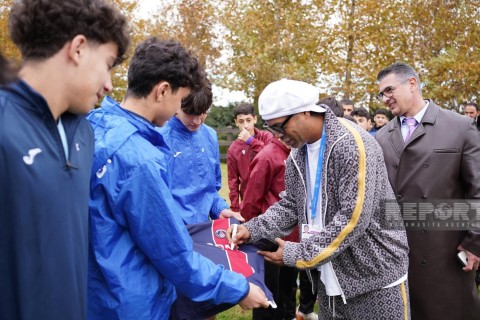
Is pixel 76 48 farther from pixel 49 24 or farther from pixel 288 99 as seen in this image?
pixel 288 99

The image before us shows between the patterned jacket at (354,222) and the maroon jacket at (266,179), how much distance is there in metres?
2.02

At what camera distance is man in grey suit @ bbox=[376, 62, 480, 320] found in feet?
12.2

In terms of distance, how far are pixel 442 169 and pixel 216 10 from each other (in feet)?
72.0

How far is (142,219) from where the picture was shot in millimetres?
2068

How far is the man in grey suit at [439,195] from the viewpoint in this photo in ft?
12.2

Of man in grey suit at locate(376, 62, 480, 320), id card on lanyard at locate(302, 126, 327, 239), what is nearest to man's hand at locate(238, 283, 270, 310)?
id card on lanyard at locate(302, 126, 327, 239)

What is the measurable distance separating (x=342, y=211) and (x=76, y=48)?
5.30 ft

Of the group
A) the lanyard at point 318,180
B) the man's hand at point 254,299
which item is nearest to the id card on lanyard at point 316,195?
the lanyard at point 318,180

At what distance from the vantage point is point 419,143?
3812 mm

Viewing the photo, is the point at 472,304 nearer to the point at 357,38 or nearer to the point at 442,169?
the point at 442,169

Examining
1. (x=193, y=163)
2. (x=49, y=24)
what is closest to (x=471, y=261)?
(x=193, y=163)

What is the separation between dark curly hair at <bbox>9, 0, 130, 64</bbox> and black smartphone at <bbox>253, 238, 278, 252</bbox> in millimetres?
1809

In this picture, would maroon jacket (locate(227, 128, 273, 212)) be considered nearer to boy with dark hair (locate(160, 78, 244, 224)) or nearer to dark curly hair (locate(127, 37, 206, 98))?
boy with dark hair (locate(160, 78, 244, 224))

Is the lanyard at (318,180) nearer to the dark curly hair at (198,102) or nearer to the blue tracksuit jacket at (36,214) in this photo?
the dark curly hair at (198,102)
